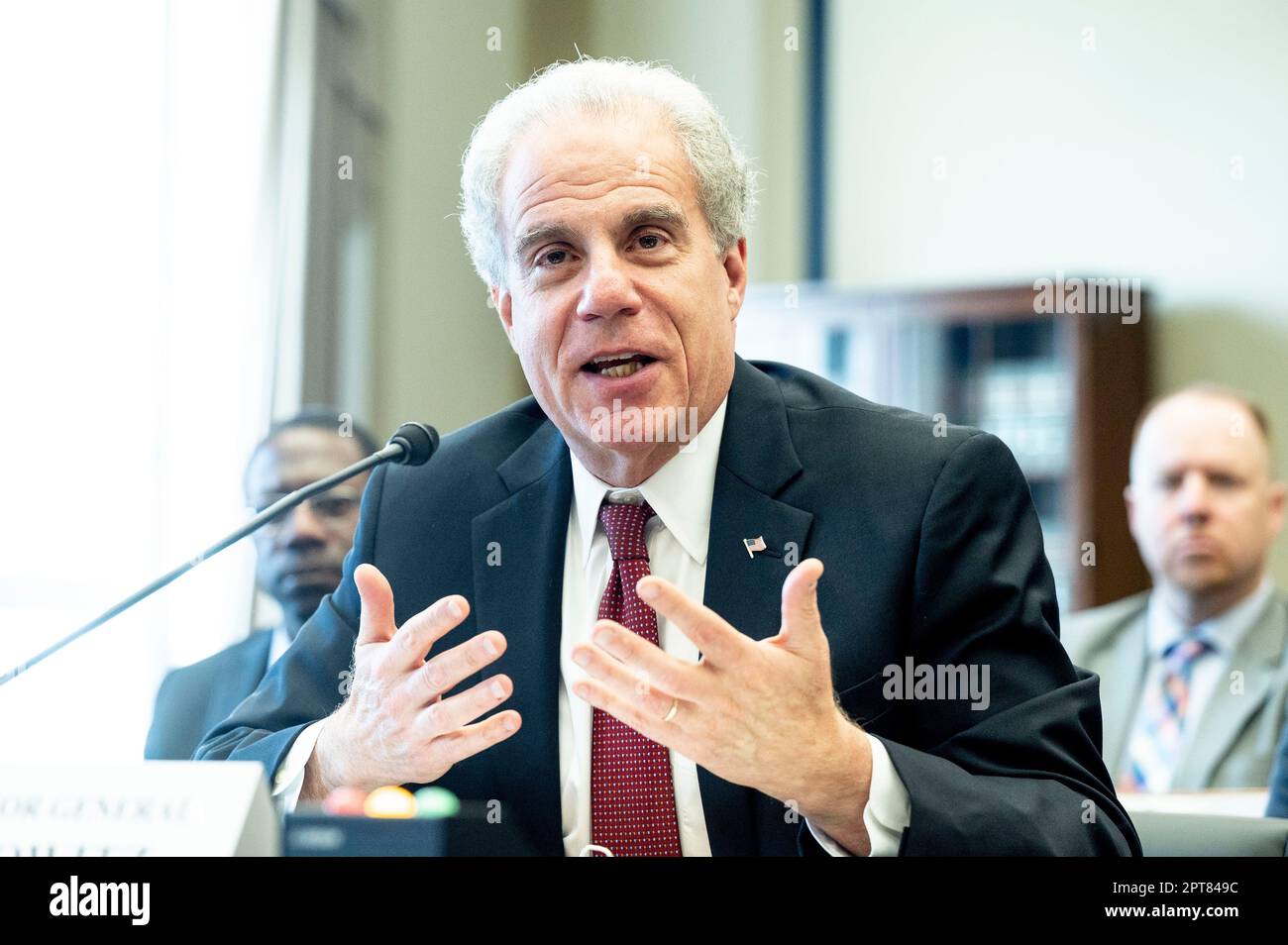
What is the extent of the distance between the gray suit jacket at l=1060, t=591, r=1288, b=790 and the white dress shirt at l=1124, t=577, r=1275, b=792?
0.02 m

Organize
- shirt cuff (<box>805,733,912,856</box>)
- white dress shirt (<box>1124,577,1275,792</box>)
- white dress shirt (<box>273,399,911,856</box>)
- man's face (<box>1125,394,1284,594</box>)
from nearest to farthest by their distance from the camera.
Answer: shirt cuff (<box>805,733,912,856</box>)
white dress shirt (<box>273,399,911,856</box>)
white dress shirt (<box>1124,577,1275,792</box>)
man's face (<box>1125,394,1284,594</box>)

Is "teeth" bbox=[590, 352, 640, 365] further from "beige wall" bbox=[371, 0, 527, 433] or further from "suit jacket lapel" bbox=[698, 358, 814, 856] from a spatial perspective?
"beige wall" bbox=[371, 0, 527, 433]

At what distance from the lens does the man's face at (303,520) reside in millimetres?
2896

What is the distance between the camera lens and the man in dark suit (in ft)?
4.03

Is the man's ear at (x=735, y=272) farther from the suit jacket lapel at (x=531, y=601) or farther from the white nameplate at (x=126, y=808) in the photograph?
the white nameplate at (x=126, y=808)

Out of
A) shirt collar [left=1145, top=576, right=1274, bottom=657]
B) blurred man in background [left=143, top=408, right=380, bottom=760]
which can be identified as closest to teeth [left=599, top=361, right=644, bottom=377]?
blurred man in background [left=143, top=408, right=380, bottom=760]

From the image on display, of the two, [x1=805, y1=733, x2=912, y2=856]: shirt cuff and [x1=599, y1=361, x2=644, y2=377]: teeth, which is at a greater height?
[x1=599, y1=361, x2=644, y2=377]: teeth

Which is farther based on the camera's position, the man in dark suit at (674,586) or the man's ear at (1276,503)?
the man's ear at (1276,503)

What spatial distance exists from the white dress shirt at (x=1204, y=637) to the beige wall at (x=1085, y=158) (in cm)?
168

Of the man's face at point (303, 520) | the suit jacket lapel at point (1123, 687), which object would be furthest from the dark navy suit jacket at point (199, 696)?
the suit jacket lapel at point (1123, 687)

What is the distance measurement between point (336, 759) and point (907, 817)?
1.83 feet

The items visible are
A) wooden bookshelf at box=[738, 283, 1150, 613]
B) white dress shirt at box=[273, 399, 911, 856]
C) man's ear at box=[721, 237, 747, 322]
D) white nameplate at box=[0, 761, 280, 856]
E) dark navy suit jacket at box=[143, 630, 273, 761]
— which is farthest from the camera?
wooden bookshelf at box=[738, 283, 1150, 613]

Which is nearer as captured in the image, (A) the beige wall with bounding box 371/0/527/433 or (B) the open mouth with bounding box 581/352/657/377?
(B) the open mouth with bounding box 581/352/657/377
